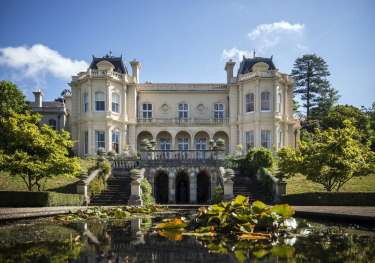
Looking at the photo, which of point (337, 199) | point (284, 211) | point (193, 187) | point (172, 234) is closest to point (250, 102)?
point (193, 187)

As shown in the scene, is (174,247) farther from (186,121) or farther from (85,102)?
(186,121)

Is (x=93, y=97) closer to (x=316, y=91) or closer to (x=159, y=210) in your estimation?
(x=159, y=210)

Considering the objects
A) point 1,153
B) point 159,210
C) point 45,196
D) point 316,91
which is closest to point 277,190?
point 159,210

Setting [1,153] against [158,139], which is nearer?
[1,153]

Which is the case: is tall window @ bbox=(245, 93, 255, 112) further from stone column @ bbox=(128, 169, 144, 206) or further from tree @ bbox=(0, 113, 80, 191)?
tree @ bbox=(0, 113, 80, 191)

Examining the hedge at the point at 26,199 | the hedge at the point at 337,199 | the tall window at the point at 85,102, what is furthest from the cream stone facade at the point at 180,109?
the hedge at the point at 26,199

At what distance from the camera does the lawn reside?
27.0 meters

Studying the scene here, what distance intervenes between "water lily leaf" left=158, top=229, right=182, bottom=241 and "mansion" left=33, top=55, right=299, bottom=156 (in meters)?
30.2

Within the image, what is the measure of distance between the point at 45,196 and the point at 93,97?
22156 mm

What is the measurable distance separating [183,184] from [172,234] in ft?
80.5

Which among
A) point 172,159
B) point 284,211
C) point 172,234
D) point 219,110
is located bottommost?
point 172,234

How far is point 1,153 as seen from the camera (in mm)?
22094

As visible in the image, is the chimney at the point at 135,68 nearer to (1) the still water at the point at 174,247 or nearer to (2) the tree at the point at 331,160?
(2) the tree at the point at 331,160

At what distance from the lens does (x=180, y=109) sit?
45.4 metres
